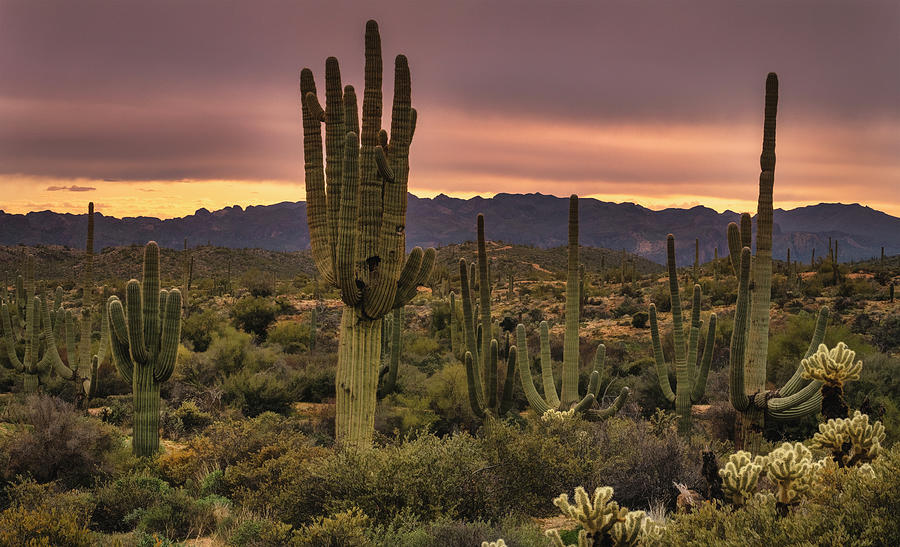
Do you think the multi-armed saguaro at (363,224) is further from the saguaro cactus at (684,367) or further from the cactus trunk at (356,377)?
the saguaro cactus at (684,367)

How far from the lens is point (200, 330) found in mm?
24203

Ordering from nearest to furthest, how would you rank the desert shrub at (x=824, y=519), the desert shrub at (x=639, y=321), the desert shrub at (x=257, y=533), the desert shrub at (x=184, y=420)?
the desert shrub at (x=824, y=519) < the desert shrub at (x=257, y=533) < the desert shrub at (x=184, y=420) < the desert shrub at (x=639, y=321)

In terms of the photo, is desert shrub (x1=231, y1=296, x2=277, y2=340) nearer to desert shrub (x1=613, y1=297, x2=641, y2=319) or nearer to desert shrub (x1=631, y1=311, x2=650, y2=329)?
desert shrub (x1=631, y1=311, x2=650, y2=329)

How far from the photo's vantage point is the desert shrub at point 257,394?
53.2 feet

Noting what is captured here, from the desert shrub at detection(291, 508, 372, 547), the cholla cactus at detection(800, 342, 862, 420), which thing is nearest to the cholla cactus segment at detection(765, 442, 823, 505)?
the cholla cactus at detection(800, 342, 862, 420)

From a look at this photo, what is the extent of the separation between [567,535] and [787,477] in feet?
11.0

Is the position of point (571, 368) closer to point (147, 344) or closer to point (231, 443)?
point (231, 443)

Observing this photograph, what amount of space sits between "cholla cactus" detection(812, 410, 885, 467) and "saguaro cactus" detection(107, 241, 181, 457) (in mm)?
8626

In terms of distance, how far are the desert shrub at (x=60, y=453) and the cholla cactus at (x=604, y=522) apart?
736 cm

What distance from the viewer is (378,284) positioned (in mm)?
9297

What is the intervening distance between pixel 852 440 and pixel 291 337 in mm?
21677

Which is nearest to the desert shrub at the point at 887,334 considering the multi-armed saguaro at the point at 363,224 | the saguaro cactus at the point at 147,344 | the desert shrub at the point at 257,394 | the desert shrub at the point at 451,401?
the desert shrub at the point at 451,401

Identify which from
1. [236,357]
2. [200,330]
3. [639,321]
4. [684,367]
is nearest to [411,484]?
[684,367]

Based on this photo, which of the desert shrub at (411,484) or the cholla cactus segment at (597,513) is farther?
the desert shrub at (411,484)
